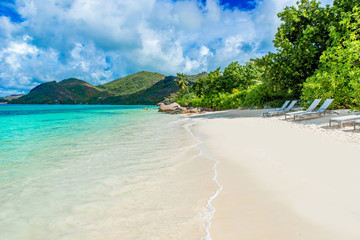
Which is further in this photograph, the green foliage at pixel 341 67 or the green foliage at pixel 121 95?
the green foliage at pixel 121 95

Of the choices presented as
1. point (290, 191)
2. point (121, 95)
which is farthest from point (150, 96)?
point (290, 191)

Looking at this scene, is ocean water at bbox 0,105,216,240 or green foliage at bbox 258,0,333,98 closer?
ocean water at bbox 0,105,216,240

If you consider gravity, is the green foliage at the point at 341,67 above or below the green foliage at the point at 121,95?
below

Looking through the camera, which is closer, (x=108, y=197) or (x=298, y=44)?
(x=108, y=197)

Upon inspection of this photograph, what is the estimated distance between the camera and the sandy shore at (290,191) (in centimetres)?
293

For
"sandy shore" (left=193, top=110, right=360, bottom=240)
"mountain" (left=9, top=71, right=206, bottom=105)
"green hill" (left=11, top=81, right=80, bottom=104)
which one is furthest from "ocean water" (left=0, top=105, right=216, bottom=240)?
"green hill" (left=11, top=81, right=80, bottom=104)

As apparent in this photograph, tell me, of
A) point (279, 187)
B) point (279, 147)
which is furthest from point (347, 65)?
point (279, 187)

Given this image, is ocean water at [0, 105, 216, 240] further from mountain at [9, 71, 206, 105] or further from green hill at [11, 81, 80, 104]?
green hill at [11, 81, 80, 104]

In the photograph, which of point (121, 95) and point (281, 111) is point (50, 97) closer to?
point (121, 95)

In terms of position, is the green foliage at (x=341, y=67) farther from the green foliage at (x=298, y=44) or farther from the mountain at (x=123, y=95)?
the mountain at (x=123, y=95)

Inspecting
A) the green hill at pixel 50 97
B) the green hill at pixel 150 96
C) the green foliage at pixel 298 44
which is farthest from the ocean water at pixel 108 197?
the green hill at pixel 50 97

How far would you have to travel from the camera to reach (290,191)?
160 inches

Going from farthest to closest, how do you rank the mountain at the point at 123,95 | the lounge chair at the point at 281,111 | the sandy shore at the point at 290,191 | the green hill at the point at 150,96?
the mountain at the point at 123,95
the green hill at the point at 150,96
the lounge chair at the point at 281,111
the sandy shore at the point at 290,191

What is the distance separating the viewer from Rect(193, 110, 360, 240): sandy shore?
2.93m
